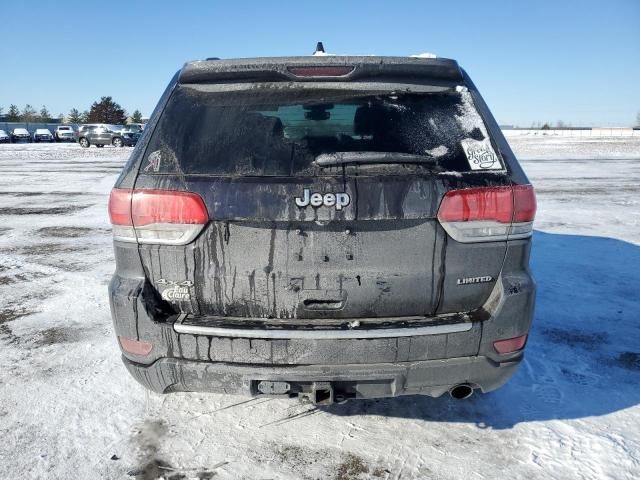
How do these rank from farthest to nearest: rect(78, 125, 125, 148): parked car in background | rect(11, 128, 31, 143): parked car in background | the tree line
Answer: the tree line
rect(11, 128, 31, 143): parked car in background
rect(78, 125, 125, 148): parked car in background

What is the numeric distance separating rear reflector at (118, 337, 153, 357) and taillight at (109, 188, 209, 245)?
1.54ft

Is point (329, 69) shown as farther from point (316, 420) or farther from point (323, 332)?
point (316, 420)

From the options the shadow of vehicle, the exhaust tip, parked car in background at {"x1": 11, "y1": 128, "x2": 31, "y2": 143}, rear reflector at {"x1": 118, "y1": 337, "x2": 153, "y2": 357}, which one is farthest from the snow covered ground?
parked car in background at {"x1": 11, "y1": 128, "x2": 31, "y2": 143}

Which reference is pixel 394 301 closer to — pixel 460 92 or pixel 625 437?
pixel 460 92

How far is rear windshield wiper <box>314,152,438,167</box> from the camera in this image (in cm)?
222

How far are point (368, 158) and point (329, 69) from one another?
50 centimetres

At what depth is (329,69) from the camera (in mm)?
2381

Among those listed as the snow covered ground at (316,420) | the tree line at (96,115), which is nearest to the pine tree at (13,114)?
the tree line at (96,115)

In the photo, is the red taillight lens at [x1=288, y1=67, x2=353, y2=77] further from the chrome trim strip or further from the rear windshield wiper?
the chrome trim strip

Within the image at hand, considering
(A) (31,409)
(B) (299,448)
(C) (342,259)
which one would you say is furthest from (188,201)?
(A) (31,409)

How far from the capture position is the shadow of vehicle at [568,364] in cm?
294

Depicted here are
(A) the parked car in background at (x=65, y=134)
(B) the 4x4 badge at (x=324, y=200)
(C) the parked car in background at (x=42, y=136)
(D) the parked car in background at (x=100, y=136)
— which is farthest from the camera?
(A) the parked car in background at (x=65, y=134)

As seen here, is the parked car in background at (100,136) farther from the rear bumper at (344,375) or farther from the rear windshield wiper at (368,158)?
the rear windshield wiper at (368,158)

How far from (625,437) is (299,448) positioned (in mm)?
1718
